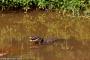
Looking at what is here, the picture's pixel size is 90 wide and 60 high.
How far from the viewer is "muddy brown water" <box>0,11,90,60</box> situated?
848 cm

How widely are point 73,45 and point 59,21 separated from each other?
2615 mm

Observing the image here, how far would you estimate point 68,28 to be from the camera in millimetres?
10672

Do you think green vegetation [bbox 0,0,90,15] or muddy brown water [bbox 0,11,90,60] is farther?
green vegetation [bbox 0,0,90,15]

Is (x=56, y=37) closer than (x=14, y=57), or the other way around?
(x=14, y=57)

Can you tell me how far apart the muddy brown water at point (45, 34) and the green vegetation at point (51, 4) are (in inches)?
14.5

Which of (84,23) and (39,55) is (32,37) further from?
(84,23)

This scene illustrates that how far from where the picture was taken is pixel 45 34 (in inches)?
396

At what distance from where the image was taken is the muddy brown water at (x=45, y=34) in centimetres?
848

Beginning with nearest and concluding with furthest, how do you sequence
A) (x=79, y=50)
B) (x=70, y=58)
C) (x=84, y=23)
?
(x=70, y=58), (x=79, y=50), (x=84, y=23)

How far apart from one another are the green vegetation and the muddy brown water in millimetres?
368

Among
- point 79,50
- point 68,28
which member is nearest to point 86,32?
point 68,28

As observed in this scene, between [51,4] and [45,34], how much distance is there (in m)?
3.08

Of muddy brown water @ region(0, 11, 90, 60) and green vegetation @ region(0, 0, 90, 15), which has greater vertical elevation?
green vegetation @ region(0, 0, 90, 15)

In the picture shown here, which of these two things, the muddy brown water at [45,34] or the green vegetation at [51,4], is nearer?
the muddy brown water at [45,34]
